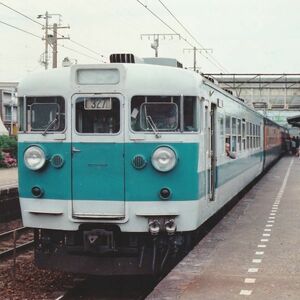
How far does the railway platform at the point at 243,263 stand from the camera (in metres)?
6.29

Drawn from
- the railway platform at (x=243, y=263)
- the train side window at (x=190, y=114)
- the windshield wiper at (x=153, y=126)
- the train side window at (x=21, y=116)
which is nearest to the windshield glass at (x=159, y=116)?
the windshield wiper at (x=153, y=126)

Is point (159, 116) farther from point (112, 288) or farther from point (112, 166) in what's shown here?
point (112, 288)

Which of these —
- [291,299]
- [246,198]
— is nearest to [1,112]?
[246,198]

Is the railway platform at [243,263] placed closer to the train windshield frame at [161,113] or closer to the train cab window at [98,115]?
the train windshield frame at [161,113]

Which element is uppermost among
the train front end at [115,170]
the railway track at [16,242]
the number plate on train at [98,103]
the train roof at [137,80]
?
the train roof at [137,80]

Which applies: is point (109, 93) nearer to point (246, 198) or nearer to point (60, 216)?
point (60, 216)

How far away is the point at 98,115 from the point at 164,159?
101cm

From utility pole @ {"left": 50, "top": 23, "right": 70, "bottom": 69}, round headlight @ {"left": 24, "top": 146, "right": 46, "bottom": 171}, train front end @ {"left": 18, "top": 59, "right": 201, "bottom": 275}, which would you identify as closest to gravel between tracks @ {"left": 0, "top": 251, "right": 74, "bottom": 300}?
train front end @ {"left": 18, "top": 59, "right": 201, "bottom": 275}

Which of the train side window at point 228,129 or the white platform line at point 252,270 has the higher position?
the train side window at point 228,129

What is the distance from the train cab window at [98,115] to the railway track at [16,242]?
12.6 ft

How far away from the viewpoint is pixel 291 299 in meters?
6.00

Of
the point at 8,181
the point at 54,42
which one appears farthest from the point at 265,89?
the point at 8,181

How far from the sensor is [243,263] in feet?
25.2

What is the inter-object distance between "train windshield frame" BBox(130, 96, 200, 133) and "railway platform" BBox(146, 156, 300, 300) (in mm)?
1681
